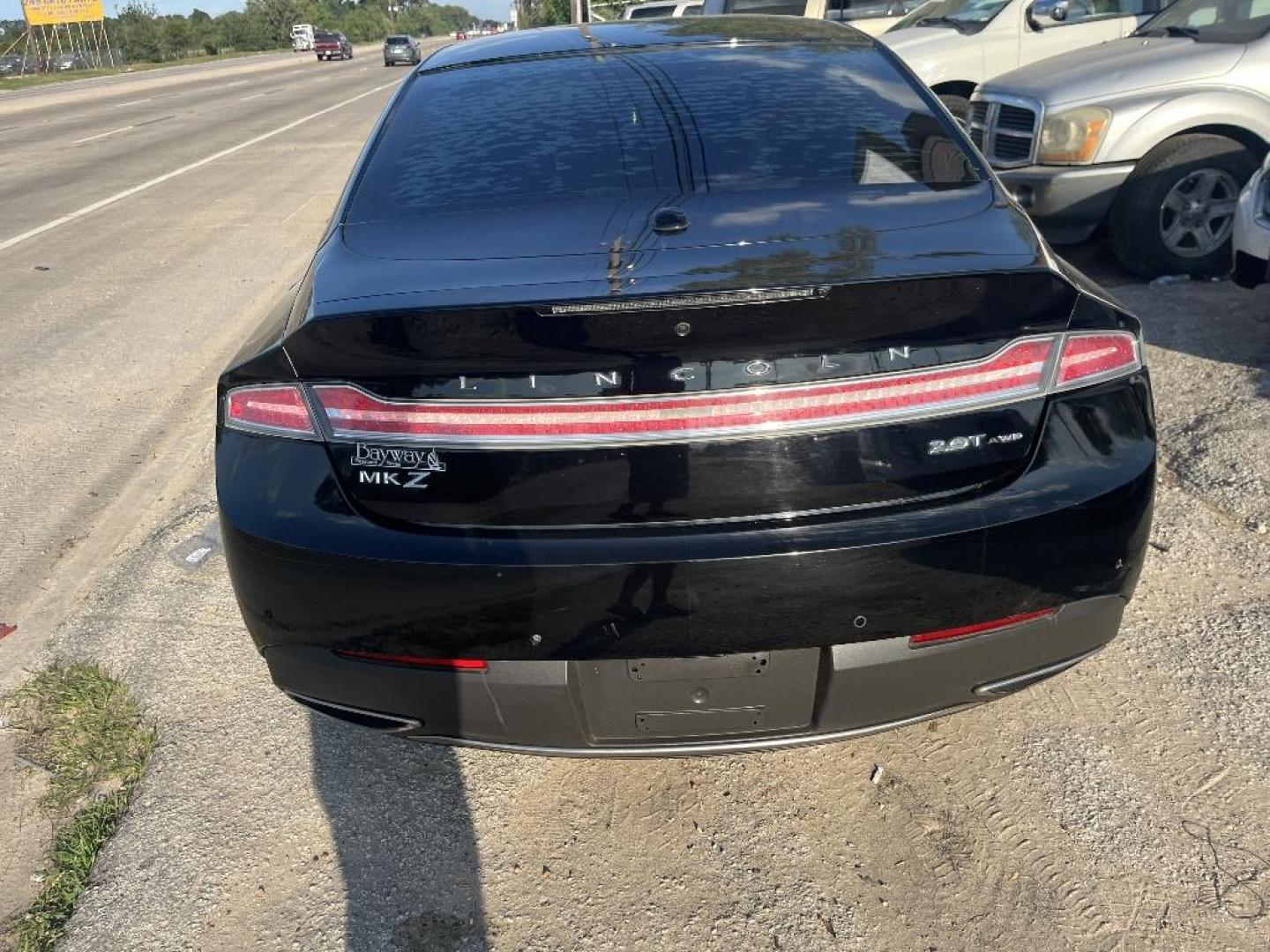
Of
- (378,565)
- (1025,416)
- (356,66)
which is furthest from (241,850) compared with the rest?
(356,66)

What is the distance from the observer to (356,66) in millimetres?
48406

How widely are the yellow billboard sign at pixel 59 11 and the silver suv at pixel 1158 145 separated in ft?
244

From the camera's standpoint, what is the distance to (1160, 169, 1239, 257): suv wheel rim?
256 inches

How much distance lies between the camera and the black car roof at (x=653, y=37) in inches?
135

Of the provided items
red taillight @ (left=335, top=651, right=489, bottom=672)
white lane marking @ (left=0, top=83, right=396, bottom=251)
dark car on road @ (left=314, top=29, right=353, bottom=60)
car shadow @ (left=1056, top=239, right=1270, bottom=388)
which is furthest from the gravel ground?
dark car on road @ (left=314, top=29, right=353, bottom=60)

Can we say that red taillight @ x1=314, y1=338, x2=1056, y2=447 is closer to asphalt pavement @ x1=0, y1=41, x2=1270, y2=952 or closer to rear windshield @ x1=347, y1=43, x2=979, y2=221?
asphalt pavement @ x1=0, y1=41, x2=1270, y2=952

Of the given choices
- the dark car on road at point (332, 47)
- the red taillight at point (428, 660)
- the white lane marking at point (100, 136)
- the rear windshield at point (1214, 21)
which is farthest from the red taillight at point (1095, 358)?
the dark car on road at point (332, 47)

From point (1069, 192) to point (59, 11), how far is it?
75.5 metres

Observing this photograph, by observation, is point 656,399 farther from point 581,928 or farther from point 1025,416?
point 581,928

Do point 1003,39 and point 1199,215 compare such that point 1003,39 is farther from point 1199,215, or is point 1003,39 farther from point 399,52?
point 399,52

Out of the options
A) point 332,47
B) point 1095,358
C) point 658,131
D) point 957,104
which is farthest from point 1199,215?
point 332,47

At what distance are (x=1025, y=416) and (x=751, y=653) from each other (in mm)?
694

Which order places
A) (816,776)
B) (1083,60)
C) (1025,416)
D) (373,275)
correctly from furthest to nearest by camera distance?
(1083,60) < (816,776) < (373,275) < (1025,416)

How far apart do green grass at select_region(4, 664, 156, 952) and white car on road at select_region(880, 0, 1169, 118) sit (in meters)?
7.81
